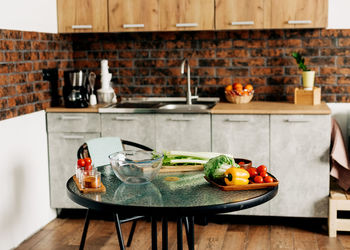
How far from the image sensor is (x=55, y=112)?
4.45 metres

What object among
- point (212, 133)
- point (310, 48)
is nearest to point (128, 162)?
point (212, 133)

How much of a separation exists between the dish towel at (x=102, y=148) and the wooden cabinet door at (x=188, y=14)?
1393 mm

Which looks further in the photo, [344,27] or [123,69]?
[123,69]

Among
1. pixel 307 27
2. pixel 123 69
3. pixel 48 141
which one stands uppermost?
pixel 307 27

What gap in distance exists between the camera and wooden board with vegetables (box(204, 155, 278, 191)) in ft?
7.91

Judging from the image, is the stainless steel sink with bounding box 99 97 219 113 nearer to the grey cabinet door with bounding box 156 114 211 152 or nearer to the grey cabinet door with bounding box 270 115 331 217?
the grey cabinet door with bounding box 156 114 211 152

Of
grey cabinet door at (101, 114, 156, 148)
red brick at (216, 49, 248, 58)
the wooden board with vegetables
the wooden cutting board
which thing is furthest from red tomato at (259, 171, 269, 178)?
red brick at (216, 49, 248, 58)

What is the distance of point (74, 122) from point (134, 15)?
3.43 ft

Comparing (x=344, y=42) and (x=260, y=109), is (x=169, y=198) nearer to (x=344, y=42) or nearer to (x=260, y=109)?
(x=260, y=109)

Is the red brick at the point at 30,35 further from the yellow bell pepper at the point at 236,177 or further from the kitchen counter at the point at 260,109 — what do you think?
the yellow bell pepper at the point at 236,177

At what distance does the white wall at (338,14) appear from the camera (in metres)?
4.53

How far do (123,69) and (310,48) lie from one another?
1714mm

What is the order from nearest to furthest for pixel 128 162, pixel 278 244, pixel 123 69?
1. pixel 128 162
2. pixel 278 244
3. pixel 123 69

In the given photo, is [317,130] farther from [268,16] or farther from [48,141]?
[48,141]
